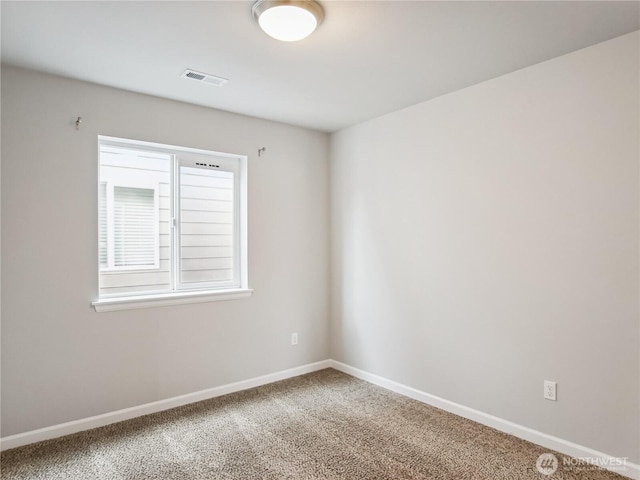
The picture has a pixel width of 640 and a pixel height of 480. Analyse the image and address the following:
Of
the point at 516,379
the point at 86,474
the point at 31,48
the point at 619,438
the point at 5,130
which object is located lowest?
the point at 86,474

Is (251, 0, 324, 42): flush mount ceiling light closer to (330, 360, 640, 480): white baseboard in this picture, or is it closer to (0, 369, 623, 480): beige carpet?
(0, 369, 623, 480): beige carpet

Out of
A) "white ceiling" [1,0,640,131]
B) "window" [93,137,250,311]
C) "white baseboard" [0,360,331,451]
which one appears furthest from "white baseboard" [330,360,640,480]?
"white ceiling" [1,0,640,131]

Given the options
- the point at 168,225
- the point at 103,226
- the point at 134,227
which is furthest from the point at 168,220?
the point at 103,226

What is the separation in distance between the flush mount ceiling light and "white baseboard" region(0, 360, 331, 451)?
9.13ft

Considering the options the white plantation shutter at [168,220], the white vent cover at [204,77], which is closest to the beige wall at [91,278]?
the white plantation shutter at [168,220]

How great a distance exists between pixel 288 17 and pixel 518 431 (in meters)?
2.89

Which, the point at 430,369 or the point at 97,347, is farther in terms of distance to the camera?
the point at 430,369

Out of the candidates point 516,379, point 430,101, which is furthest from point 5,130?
point 516,379

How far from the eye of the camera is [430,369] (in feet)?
10.7

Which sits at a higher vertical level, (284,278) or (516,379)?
(284,278)

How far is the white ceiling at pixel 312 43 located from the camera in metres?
1.98

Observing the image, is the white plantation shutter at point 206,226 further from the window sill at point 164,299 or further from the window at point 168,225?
the window sill at point 164,299

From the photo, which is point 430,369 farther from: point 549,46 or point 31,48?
point 31,48

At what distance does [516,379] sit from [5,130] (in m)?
3.76
